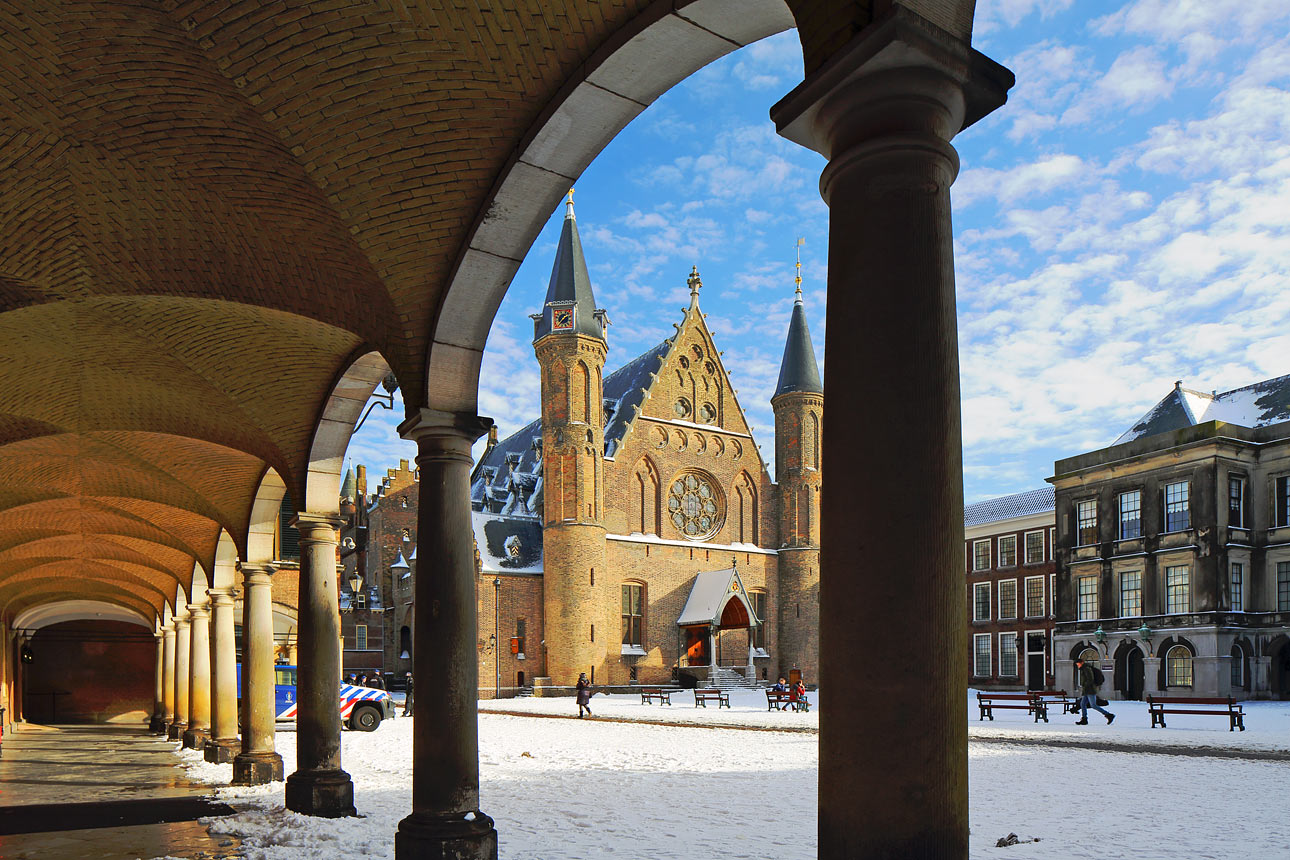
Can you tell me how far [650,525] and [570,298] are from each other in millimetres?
10201

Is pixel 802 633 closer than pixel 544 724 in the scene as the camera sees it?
No

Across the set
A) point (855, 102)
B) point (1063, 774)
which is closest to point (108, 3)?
point (855, 102)

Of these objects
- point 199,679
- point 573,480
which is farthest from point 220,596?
point 573,480

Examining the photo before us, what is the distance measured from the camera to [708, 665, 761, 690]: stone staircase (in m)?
43.2

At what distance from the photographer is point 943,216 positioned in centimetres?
335

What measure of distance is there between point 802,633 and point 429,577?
40.5m

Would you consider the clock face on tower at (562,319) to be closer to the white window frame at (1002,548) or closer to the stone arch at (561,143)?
the white window frame at (1002,548)

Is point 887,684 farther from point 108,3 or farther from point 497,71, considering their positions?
point 108,3

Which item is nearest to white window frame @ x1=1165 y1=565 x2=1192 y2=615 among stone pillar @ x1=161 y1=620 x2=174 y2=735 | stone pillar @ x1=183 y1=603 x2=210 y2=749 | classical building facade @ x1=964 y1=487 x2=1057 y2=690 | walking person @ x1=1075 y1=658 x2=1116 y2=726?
classical building facade @ x1=964 y1=487 x2=1057 y2=690

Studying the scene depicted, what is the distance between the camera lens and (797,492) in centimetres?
4766

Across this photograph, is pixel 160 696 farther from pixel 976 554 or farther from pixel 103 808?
pixel 976 554

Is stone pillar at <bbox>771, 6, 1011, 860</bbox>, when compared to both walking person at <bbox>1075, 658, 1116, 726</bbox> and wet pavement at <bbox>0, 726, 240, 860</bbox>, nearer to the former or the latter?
wet pavement at <bbox>0, 726, 240, 860</bbox>

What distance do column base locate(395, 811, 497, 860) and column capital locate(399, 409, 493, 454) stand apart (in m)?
2.51

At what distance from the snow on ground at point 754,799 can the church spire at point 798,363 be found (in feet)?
98.0
